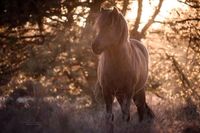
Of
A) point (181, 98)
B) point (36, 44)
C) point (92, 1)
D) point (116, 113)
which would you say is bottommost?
point (181, 98)

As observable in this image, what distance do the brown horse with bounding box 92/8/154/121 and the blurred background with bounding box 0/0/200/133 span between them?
820 millimetres

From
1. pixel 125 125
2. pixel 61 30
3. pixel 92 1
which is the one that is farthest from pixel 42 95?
pixel 125 125

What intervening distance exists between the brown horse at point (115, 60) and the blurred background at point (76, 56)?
820 millimetres

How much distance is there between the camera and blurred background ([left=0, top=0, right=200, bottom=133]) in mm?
11914

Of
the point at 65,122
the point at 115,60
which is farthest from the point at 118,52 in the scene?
the point at 65,122

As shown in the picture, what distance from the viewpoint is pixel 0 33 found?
14602 millimetres

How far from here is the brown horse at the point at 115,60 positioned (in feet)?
29.8

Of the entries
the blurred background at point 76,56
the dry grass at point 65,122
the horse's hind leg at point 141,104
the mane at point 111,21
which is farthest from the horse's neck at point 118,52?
the horse's hind leg at point 141,104

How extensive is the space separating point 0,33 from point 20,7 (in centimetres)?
194

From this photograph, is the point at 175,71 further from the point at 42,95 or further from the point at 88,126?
the point at 88,126

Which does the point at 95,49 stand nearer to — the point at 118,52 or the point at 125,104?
the point at 118,52

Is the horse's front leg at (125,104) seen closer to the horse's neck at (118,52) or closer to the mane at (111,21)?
the horse's neck at (118,52)

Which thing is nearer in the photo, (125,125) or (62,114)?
(125,125)

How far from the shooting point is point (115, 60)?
9805 mm
